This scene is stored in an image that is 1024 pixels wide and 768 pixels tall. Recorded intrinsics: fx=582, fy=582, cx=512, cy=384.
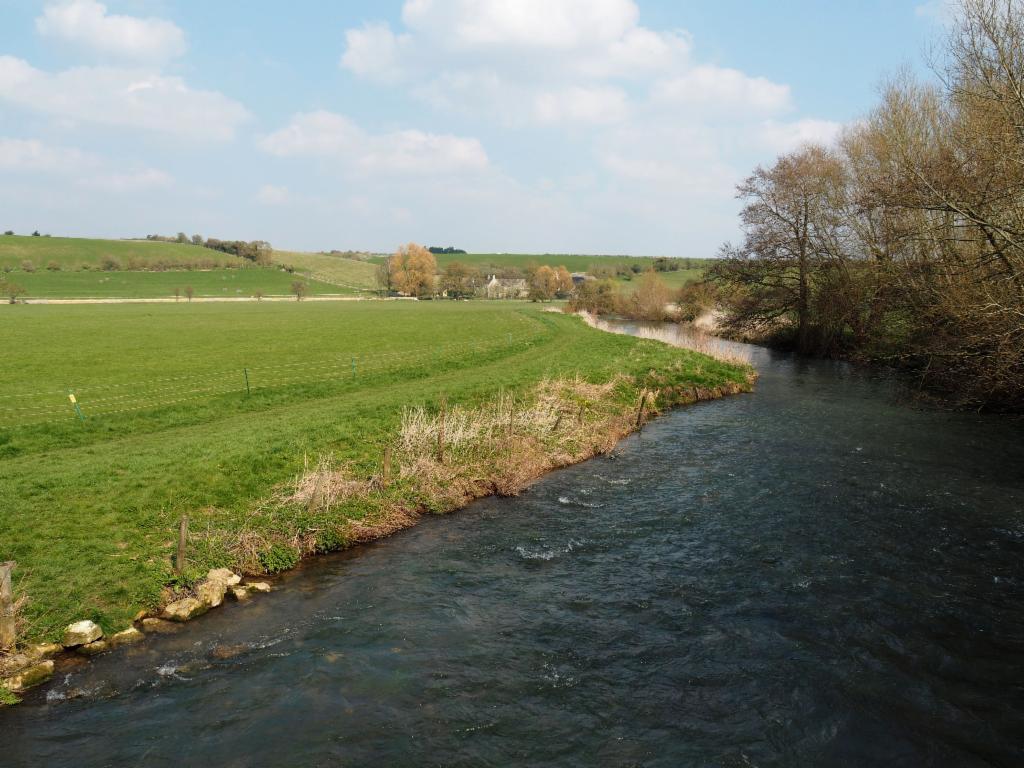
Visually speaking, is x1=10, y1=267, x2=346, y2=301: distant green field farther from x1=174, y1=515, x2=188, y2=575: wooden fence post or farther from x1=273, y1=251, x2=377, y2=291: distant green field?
x1=174, y1=515, x2=188, y2=575: wooden fence post

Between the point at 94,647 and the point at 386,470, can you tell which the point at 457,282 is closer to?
the point at 386,470

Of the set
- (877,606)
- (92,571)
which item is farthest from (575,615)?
(92,571)

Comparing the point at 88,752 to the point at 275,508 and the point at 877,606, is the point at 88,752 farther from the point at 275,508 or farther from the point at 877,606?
the point at 877,606

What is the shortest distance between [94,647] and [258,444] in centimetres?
770

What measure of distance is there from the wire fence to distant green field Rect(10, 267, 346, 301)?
105m

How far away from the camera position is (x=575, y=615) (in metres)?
10.5

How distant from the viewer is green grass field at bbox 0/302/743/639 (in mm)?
11273

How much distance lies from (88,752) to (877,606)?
1237 cm

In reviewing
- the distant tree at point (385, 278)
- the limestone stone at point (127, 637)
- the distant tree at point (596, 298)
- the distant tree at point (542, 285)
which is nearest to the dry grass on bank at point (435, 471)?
the limestone stone at point (127, 637)

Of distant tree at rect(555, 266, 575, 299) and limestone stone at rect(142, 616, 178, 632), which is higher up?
distant tree at rect(555, 266, 575, 299)

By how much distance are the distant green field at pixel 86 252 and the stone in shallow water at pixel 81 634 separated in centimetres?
17342

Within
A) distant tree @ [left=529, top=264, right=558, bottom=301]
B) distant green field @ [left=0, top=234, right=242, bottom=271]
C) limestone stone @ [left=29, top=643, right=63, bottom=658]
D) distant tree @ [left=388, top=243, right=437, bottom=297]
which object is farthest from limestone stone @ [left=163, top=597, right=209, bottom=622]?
distant green field @ [left=0, top=234, right=242, bottom=271]

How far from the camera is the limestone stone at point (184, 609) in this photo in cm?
1051

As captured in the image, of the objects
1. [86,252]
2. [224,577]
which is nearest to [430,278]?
[86,252]
